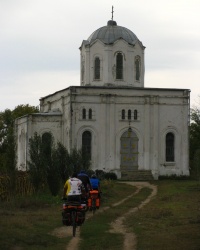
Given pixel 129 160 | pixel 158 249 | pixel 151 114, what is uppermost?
pixel 151 114

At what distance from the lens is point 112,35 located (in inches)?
2341

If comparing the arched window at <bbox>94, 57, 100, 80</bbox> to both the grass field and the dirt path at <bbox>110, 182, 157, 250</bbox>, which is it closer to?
the dirt path at <bbox>110, 182, 157, 250</bbox>

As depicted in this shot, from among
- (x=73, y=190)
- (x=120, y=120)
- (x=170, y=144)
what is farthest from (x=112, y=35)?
(x=73, y=190)

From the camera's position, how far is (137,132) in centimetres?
5703

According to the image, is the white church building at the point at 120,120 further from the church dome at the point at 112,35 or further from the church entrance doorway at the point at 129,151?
the church dome at the point at 112,35

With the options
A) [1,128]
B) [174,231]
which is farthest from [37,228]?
[1,128]

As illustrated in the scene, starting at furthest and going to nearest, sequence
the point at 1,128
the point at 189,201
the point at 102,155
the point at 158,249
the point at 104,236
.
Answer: the point at 1,128
the point at 102,155
the point at 189,201
the point at 104,236
the point at 158,249

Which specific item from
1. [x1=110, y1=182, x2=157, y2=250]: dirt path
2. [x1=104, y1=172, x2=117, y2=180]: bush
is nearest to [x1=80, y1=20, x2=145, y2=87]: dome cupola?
[x1=104, y1=172, x2=117, y2=180]: bush

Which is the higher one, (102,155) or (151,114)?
(151,114)

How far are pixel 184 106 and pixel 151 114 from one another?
3.01 m

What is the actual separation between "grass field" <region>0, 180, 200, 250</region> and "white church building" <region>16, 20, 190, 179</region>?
19629mm

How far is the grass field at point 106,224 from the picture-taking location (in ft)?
60.1

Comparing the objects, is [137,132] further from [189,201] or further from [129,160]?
[189,201]

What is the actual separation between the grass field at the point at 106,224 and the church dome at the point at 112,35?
985 inches
